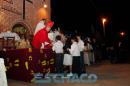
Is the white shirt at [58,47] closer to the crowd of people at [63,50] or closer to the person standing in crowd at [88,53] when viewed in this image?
the crowd of people at [63,50]

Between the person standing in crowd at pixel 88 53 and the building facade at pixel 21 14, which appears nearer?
the building facade at pixel 21 14

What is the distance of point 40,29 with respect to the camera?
635 inches

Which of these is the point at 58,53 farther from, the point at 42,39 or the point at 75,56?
the point at 42,39

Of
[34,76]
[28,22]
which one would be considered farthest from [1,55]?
[28,22]

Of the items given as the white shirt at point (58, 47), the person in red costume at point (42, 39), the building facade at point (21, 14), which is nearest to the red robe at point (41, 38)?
the person in red costume at point (42, 39)

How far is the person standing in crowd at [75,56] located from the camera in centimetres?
1591

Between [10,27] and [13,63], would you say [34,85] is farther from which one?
[10,27]

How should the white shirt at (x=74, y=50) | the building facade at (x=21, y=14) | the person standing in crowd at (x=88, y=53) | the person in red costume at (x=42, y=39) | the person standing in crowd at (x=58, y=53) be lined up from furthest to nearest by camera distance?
the person standing in crowd at (x=88, y=53), the building facade at (x=21, y=14), the person standing in crowd at (x=58, y=53), the person in red costume at (x=42, y=39), the white shirt at (x=74, y=50)

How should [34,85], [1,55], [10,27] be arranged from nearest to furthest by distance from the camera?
1. [34,85]
2. [1,55]
3. [10,27]

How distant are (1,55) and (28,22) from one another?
694 cm

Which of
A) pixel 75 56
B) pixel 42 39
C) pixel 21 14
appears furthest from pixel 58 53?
pixel 21 14

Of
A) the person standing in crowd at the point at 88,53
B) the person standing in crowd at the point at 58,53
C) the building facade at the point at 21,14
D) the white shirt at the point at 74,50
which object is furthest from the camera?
the person standing in crowd at the point at 88,53

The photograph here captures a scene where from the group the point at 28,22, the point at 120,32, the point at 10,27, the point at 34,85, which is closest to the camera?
the point at 34,85

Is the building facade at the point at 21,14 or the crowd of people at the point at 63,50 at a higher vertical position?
the building facade at the point at 21,14
